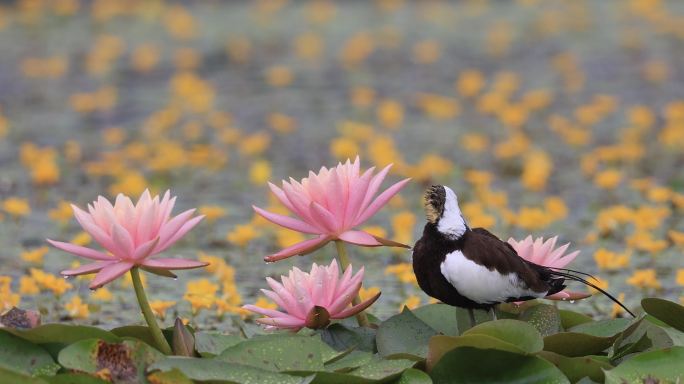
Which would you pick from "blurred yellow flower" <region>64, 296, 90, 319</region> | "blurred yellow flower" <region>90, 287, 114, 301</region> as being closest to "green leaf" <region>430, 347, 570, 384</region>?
"blurred yellow flower" <region>64, 296, 90, 319</region>

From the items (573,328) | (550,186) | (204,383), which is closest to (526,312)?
(573,328)

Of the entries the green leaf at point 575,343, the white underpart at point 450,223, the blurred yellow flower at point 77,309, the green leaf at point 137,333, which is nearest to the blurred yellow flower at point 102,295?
the blurred yellow flower at point 77,309

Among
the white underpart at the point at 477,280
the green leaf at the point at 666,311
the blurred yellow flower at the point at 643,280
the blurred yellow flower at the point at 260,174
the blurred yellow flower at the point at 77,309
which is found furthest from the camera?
the blurred yellow flower at the point at 260,174

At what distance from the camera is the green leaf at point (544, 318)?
3539 mm

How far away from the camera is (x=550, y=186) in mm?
7762

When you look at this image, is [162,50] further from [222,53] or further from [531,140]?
[531,140]

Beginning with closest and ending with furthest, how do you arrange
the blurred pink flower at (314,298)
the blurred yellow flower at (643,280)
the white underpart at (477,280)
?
the white underpart at (477,280)
the blurred pink flower at (314,298)
the blurred yellow flower at (643,280)

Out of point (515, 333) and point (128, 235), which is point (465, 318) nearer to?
point (515, 333)

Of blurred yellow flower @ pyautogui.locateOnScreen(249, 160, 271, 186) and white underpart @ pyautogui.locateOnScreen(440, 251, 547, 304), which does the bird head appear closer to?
white underpart @ pyautogui.locateOnScreen(440, 251, 547, 304)

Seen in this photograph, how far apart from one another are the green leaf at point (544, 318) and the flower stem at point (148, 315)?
101 cm

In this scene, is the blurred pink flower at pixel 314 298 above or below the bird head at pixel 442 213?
below

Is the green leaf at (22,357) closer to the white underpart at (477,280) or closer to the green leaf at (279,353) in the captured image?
the green leaf at (279,353)

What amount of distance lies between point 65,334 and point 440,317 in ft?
3.67

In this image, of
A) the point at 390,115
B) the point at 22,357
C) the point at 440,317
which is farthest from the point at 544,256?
the point at 390,115
